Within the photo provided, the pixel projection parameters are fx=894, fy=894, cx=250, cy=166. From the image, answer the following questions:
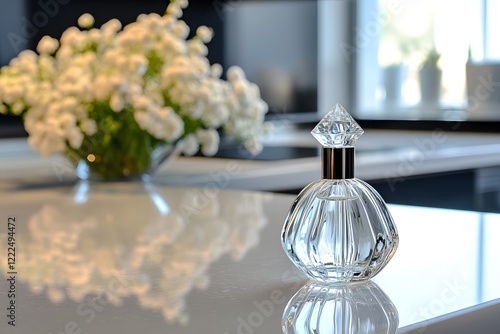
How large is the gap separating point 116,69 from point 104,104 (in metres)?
0.07

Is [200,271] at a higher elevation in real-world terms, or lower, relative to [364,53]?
lower

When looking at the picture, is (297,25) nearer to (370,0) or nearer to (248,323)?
(370,0)

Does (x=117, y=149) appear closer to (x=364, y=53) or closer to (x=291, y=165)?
(x=291, y=165)

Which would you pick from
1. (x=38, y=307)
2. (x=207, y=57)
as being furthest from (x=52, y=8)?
(x=38, y=307)

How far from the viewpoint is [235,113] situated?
190 cm

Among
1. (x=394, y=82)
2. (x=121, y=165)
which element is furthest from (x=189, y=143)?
(x=394, y=82)

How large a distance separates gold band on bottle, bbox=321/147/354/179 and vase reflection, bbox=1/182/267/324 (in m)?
0.15

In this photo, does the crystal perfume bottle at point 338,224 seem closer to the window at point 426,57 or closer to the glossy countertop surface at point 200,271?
the glossy countertop surface at point 200,271

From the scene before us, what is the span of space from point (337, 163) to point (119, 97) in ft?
3.10

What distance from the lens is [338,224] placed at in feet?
2.57

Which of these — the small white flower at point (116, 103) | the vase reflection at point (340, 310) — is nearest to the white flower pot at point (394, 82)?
the small white flower at point (116, 103)

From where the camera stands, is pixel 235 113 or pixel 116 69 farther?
pixel 235 113

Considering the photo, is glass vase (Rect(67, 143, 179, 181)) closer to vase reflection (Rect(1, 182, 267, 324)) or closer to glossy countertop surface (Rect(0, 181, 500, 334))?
vase reflection (Rect(1, 182, 267, 324))

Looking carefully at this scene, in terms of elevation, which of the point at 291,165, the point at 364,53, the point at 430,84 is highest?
the point at 364,53
